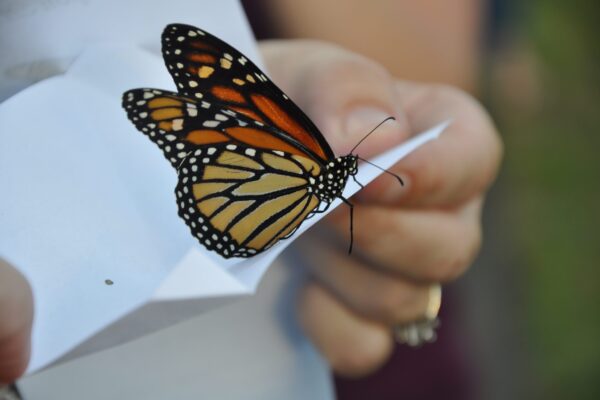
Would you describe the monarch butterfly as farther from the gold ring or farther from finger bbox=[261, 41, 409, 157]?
the gold ring

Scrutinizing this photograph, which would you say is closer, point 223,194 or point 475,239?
point 223,194

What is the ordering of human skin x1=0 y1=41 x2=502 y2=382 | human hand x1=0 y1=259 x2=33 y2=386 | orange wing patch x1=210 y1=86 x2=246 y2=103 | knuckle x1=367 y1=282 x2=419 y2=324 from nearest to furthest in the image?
human hand x1=0 y1=259 x2=33 y2=386 < orange wing patch x1=210 y1=86 x2=246 y2=103 < human skin x1=0 y1=41 x2=502 y2=382 < knuckle x1=367 y1=282 x2=419 y2=324

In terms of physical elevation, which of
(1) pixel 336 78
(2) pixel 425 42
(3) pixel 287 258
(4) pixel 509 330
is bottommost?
(4) pixel 509 330

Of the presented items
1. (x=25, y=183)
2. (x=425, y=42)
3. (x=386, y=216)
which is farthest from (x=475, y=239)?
(x=425, y=42)

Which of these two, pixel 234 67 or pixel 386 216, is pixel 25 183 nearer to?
pixel 234 67

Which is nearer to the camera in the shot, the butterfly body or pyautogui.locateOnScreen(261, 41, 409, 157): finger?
the butterfly body

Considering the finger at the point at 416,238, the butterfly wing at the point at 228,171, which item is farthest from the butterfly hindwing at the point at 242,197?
the finger at the point at 416,238


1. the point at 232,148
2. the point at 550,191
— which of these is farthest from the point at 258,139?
the point at 550,191

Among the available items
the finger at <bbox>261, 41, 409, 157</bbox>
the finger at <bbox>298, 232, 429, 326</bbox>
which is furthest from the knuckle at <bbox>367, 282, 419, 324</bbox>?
the finger at <bbox>261, 41, 409, 157</bbox>
